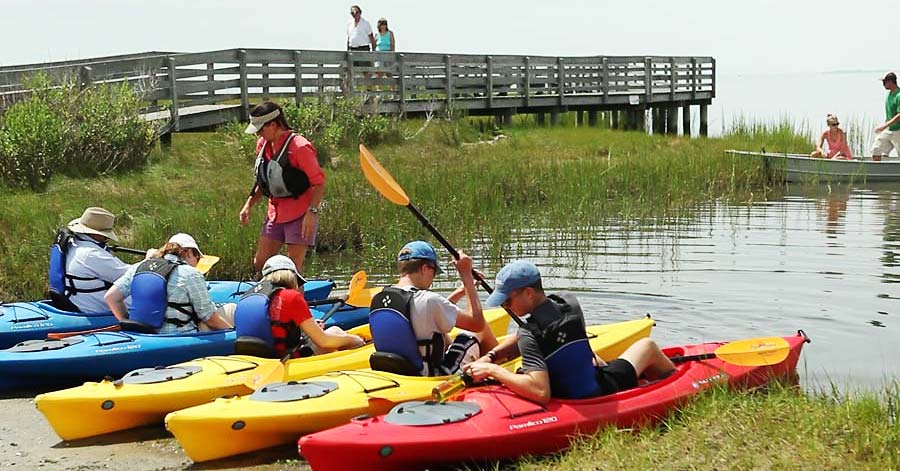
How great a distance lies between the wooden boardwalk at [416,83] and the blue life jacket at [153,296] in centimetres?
1007

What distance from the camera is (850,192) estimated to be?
1909cm

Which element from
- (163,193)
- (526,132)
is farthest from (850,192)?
(163,193)

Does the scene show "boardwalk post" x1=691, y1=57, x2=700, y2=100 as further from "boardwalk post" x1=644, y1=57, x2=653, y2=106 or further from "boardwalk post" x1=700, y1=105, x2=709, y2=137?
"boardwalk post" x1=644, y1=57, x2=653, y2=106

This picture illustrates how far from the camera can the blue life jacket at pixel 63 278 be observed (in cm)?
891

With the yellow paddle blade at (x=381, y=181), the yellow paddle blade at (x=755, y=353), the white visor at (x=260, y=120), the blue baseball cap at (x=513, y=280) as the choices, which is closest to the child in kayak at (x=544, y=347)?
the blue baseball cap at (x=513, y=280)

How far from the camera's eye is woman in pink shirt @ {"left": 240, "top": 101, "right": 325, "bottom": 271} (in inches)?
357

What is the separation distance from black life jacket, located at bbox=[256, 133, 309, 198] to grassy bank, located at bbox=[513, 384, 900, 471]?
379 cm

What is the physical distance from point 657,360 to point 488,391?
1.13 meters

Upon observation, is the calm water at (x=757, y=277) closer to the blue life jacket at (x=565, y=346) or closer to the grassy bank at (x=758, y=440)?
the grassy bank at (x=758, y=440)

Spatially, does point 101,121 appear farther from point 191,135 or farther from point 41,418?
point 41,418

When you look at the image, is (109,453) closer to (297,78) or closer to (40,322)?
(40,322)

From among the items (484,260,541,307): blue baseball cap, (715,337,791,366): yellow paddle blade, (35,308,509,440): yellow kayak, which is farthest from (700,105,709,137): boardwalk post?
(484,260,541,307): blue baseball cap

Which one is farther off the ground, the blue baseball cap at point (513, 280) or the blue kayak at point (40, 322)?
the blue baseball cap at point (513, 280)

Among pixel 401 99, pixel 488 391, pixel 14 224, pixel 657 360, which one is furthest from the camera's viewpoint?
pixel 401 99
